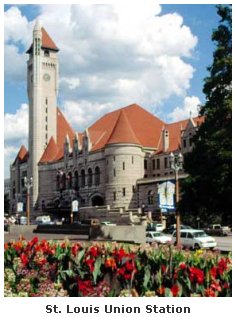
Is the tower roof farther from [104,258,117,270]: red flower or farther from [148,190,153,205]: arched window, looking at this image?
[104,258,117,270]: red flower

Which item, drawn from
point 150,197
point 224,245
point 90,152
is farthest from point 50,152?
point 224,245

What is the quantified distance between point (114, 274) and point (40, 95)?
83.6 m

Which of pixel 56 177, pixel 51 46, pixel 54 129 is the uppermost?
pixel 51 46

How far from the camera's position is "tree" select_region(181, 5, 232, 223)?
17.9 meters

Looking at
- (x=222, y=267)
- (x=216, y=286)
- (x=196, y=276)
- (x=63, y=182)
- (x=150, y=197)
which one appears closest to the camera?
(x=216, y=286)

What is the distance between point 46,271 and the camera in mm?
8609

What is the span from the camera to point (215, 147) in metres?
18.4

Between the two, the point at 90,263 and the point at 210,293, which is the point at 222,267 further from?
the point at 90,263

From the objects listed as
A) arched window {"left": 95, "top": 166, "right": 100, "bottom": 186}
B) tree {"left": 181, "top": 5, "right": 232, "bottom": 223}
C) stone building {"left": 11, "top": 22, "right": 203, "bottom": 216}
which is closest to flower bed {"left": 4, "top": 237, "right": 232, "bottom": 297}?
tree {"left": 181, "top": 5, "right": 232, "bottom": 223}

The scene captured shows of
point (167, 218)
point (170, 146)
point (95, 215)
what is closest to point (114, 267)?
point (167, 218)

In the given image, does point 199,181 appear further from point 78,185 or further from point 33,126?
point 33,126

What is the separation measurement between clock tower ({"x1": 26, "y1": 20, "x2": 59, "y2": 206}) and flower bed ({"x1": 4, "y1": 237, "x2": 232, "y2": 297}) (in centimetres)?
8143

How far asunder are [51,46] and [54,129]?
1493 cm

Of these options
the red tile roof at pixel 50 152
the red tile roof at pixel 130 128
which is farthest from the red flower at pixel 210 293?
the red tile roof at pixel 50 152
